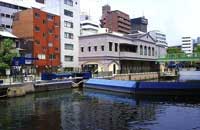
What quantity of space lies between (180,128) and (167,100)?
16994 millimetres

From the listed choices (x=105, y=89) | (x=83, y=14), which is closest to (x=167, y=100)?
(x=105, y=89)

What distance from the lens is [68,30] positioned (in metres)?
81.8

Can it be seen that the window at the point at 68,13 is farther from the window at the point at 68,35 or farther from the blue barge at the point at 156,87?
the blue barge at the point at 156,87

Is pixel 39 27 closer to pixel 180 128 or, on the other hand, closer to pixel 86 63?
pixel 86 63

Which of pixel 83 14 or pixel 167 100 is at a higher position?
pixel 83 14

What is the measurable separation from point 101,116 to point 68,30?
55676 mm

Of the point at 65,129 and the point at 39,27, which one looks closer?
the point at 65,129

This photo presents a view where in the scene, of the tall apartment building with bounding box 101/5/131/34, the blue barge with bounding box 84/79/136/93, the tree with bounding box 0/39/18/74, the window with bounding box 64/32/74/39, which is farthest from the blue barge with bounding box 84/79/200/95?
the tall apartment building with bounding box 101/5/131/34

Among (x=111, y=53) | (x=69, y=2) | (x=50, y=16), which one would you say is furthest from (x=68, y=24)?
(x=111, y=53)

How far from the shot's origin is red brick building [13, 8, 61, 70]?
229 feet

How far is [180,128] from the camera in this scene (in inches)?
918

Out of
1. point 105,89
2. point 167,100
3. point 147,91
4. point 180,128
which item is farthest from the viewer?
point 105,89

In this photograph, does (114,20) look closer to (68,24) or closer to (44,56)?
(68,24)

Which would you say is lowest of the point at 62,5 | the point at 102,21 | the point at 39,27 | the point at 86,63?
the point at 86,63
